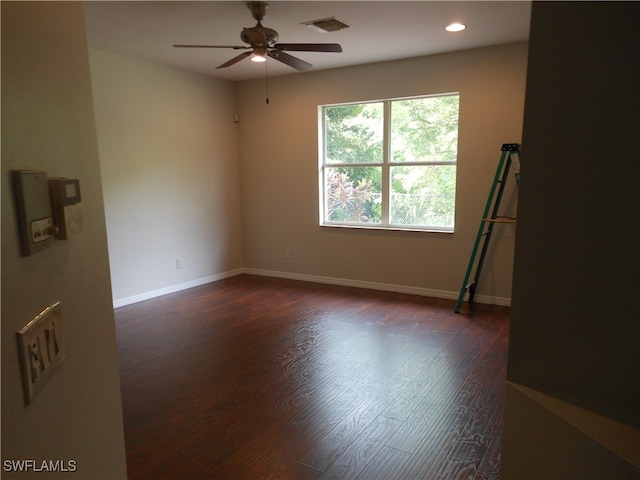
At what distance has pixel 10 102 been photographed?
1.95 feet

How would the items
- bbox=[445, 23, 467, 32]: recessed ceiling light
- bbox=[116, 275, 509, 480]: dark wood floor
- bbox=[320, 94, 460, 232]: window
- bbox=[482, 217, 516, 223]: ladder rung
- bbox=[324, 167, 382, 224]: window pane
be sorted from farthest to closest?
bbox=[324, 167, 382, 224]: window pane
bbox=[320, 94, 460, 232]: window
bbox=[482, 217, 516, 223]: ladder rung
bbox=[445, 23, 467, 32]: recessed ceiling light
bbox=[116, 275, 509, 480]: dark wood floor

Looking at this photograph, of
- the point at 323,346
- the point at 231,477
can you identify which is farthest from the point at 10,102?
the point at 323,346

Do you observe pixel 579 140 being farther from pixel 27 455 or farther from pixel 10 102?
pixel 27 455

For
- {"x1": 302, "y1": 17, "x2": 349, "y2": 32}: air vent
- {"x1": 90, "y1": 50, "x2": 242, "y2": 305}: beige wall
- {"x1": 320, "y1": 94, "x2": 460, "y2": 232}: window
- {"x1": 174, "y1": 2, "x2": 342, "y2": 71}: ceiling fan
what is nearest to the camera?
{"x1": 174, "y1": 2, "x2": 342, "y2": 71}: ceiling fan

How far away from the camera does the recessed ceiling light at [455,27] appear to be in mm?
3443

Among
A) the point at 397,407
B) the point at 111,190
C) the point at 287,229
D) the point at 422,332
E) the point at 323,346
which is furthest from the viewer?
the point at 287,229

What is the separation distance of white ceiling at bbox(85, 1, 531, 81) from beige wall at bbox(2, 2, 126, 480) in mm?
2573

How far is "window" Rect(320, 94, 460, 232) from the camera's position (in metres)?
4.58

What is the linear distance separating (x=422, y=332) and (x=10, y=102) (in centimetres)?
350

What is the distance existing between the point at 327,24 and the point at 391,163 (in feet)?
6.24

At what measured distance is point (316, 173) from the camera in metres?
5.29

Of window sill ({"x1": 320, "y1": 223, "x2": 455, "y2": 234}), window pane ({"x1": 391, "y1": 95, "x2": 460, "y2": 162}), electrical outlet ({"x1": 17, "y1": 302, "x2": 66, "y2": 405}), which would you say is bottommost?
window sill ({"x1": 320, "y1": 223, "x2": 455, "y2": 234})

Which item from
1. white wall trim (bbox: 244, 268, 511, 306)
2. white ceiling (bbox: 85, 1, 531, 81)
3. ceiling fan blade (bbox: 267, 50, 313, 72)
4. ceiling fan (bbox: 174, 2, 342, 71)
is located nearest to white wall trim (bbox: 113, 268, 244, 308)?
white wall trim (bbox: 244, 268, 511, 306)

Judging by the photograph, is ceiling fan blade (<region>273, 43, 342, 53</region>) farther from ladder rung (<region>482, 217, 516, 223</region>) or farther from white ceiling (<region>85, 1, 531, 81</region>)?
ladder rung (<region>482, 217, 516, 223</region>)
